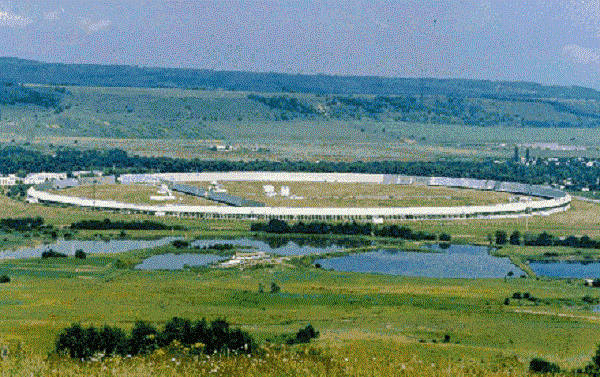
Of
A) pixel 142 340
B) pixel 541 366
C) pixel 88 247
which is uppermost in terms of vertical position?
pixel 142 340

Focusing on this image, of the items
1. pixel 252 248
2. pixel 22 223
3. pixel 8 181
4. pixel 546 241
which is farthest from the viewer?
pixel 8 181

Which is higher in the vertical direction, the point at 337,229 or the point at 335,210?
the point at 335,210

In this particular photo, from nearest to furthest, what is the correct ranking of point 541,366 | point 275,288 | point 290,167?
point 541,366
point 275,288
point 290,167

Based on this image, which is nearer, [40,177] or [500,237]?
[500,237]

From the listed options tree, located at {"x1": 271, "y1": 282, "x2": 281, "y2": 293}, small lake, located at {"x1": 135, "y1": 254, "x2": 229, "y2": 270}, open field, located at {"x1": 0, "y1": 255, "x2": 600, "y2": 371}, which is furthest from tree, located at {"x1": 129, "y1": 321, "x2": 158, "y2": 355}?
small lake, located at {"x1": 135, "y1": 254, "x2": 229, "y2": 270}

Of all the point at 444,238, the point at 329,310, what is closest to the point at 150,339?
the point at 329,310

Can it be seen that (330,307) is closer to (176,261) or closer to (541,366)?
(541,366)
